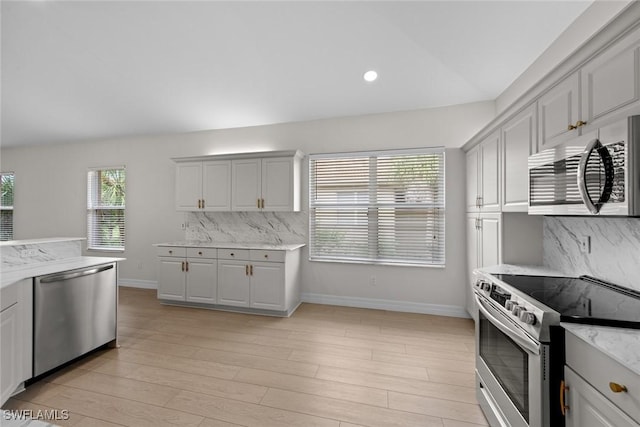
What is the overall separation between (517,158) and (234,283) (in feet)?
11.5

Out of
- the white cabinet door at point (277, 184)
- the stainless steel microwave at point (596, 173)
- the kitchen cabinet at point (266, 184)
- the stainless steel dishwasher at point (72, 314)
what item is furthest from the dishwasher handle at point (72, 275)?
the stainless steel microwave at point (596, 173)

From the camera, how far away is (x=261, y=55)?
3113 millimetres

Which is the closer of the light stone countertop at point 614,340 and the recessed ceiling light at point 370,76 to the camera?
the light stone countertop at point 614,340

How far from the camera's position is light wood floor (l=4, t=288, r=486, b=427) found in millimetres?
1859

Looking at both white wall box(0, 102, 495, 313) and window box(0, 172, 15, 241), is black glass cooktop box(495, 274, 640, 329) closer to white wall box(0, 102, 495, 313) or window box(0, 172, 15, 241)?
white wall box(0, 102, 495, 313)

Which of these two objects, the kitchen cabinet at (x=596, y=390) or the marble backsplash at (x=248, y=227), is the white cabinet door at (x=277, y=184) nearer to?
the marble backsplash at (x=248, y=227)

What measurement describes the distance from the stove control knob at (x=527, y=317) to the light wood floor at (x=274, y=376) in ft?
3.24

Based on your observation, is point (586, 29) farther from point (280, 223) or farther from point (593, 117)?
point (280, 223)

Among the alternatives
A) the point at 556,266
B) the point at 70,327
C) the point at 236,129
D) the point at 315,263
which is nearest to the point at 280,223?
the point at 315,263

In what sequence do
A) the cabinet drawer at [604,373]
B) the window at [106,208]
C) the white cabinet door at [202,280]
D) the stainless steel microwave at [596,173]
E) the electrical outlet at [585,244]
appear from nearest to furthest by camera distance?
the cabinet drawer at [604,373]
the stainless steel microwave at [596,173]
the electrical outlet at [585,244]
the white cabinet door at [202,280]
the window at [106,208]

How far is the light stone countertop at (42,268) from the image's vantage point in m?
2.05

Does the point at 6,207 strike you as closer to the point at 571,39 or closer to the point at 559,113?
the point at 559,113

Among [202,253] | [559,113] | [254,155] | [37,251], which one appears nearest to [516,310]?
[559,113]

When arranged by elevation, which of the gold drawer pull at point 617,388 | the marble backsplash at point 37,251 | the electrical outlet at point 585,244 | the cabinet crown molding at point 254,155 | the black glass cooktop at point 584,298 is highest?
the cabinet crown molding at point 254,155
